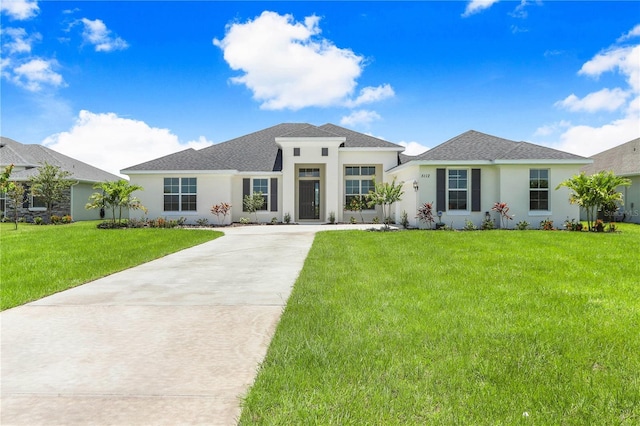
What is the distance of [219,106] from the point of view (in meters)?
23.3

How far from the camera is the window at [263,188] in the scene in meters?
25.4

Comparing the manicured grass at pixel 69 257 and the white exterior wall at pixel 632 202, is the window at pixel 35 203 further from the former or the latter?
the white exterior wall at pixel 632 202

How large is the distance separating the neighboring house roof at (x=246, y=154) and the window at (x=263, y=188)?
0.70 metres

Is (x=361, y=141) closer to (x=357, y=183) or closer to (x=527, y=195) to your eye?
(x=357, y=183)

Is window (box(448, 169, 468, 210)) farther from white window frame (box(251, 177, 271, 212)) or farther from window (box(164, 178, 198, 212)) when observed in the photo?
window (box(164, 178, 198, 212))

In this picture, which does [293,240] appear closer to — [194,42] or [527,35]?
[194,42]

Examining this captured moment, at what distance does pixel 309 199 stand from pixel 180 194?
7849 mm

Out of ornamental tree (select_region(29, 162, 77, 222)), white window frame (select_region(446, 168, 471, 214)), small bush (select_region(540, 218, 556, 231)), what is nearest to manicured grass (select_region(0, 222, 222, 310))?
ornamental tree (select_region(29, 162, 77, 222))

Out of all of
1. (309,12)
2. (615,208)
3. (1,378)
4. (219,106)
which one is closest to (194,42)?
(309,12)

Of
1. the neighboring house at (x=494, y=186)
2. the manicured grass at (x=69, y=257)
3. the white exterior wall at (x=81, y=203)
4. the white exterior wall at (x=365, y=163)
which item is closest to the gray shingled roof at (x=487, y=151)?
the neighboring house at (x=494, y=186)

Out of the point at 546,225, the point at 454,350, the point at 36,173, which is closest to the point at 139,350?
the point at 454,350

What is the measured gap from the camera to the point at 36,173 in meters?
27.3

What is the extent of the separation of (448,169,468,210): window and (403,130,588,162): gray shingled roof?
2.51 ft

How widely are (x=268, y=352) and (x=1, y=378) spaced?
2218mm
